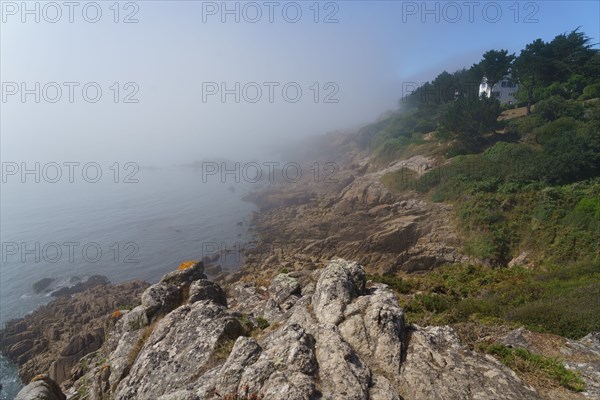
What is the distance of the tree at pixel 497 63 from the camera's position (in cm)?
5178

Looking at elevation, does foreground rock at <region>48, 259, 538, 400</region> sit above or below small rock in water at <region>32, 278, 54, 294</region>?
above

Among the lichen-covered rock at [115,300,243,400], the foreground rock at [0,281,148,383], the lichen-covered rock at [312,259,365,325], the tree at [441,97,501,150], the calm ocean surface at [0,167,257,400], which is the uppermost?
the tree at [441,97,501,150]

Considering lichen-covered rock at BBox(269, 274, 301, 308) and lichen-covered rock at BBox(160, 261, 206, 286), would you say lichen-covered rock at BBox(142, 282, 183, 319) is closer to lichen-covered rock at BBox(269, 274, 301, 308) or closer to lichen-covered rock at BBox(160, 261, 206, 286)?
lichen-covered rock at BBox(160, 261, 206, 286)

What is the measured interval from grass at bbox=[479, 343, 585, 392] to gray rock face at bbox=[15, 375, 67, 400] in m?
14.8

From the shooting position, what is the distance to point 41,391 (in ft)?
37.3

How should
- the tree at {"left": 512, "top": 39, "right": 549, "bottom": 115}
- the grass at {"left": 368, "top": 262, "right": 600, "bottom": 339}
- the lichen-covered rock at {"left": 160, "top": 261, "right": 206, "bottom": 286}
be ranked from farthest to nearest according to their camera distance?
the tree at {"left": 512, "top": 39, "right": 549, "bottom": 115} → the lichen-covered rock at {"left": 160, "top": 261, "right": 206, "bottom": 286} → the grass at {"left": 368, "top": 262, "right": 600, "bottom": 339}

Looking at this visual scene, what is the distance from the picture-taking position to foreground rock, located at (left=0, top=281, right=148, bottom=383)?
75.3 ft

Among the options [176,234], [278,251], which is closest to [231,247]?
[278,251]

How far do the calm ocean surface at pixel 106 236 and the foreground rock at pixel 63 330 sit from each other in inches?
55.2

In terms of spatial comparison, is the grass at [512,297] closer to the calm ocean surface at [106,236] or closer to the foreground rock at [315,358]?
the foreground rock at [315,358]

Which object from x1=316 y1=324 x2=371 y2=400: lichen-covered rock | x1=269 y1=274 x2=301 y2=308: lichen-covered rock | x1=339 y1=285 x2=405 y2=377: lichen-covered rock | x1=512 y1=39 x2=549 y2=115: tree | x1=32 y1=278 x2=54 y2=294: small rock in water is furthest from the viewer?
x1=512 y1=39 x2=549 y2=115: tree

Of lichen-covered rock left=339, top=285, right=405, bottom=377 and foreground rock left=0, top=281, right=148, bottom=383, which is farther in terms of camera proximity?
foreground rock left=0, top=281, right=148, bottom=383

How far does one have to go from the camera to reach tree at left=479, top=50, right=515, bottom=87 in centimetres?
5178

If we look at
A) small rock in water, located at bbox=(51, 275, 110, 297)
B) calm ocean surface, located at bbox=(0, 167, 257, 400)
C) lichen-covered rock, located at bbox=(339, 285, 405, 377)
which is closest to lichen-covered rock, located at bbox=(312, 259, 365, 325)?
lichen-covered rock, located at bbox=(339, 285, 405, 377)
